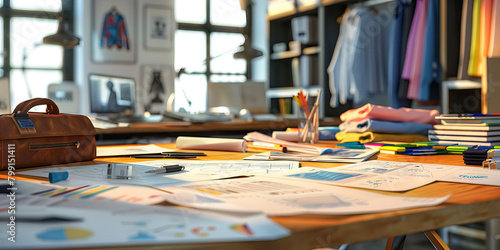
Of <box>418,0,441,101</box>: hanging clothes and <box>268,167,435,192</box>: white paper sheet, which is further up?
<box>418,0,441,101</box>: hanging clothes

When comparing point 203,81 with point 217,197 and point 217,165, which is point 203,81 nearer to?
point 217,165

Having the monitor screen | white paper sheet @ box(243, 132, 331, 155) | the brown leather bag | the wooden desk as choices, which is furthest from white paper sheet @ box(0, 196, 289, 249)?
the monitor screen

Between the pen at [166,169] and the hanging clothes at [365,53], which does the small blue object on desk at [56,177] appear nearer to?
the pen at [166,169]

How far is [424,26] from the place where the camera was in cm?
394

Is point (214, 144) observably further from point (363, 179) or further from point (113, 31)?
point (113, 31)

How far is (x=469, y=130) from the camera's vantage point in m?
1.35

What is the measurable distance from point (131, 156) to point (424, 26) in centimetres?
336

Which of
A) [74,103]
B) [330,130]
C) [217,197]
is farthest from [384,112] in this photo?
[74,103]

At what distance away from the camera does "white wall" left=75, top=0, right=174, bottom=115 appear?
548 centimetres

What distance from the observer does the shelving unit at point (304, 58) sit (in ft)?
16.7

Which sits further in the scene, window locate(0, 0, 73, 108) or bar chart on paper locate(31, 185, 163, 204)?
window locate(0, 0, 73, 108)

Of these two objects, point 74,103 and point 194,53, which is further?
point 194,53

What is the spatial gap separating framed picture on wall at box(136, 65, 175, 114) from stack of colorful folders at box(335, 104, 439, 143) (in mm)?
4428

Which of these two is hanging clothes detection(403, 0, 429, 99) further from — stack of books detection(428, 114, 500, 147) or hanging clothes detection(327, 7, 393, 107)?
stack of books detection(428, 114, 500, 147)
